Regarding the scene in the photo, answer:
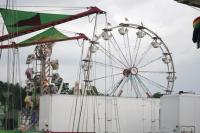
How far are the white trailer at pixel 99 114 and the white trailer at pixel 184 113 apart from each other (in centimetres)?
523

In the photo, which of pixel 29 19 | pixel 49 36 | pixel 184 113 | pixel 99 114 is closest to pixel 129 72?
pixel 99 114

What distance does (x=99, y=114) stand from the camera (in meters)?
33.1

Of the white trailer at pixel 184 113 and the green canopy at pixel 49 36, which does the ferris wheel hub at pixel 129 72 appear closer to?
the green canopy at pixel 49 36

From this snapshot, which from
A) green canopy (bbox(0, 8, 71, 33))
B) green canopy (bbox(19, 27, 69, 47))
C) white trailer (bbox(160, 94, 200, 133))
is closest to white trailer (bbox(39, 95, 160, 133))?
green canopy (bbox(19, 27, 69, 47))

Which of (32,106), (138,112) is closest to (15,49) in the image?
(138,112)

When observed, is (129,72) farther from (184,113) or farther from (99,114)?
(184,113)

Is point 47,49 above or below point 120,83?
above

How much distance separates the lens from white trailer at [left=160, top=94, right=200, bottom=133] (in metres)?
Answer: 26.8

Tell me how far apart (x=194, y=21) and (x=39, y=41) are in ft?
49.7

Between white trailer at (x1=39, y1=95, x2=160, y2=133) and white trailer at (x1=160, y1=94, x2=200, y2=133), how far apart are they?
17.2 ft

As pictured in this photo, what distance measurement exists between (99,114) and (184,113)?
24.3 feet

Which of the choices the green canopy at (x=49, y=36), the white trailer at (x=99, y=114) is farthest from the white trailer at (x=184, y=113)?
the green canopy at (x=49, y=36)

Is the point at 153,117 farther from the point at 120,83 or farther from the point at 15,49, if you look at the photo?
the point at 15,49

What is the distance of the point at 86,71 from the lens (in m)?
39.8
